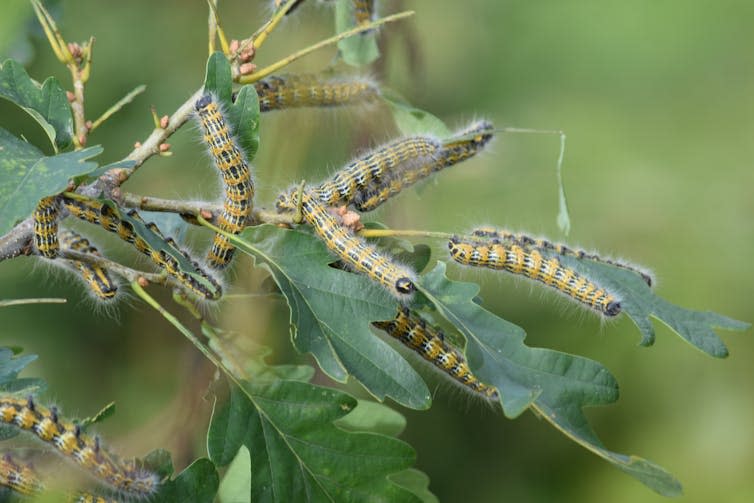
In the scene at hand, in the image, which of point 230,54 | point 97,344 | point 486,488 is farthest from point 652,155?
point 230,54

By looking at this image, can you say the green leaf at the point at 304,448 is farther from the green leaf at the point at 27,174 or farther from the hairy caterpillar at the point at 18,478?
the green leaf at the point at 27,174

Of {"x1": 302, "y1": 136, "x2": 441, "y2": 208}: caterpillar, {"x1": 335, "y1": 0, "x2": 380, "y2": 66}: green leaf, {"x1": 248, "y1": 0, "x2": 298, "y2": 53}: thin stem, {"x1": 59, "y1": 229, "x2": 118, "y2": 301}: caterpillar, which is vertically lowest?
{"x1": 59, "y1": 229, "x2": 118, "y2": 301}: caterpillar

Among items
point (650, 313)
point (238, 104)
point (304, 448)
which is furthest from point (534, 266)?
point (238, 104)

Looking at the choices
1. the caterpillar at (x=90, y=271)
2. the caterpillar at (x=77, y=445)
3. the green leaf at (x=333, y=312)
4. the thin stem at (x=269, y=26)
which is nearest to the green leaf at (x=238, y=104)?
the thin stem at (x=269, y=26)

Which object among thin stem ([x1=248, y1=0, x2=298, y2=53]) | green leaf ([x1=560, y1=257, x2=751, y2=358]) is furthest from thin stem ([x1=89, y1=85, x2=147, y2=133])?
green leaf ([x1=560, y1=257, x2=751, y2=358])

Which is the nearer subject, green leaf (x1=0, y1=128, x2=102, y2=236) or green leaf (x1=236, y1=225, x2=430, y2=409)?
green leaf (x1=0, y1=128, x2=102, y2=236)

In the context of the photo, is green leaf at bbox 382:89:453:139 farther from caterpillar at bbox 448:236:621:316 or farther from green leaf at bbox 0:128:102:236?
green leaf at bbox 0:128:102:236
